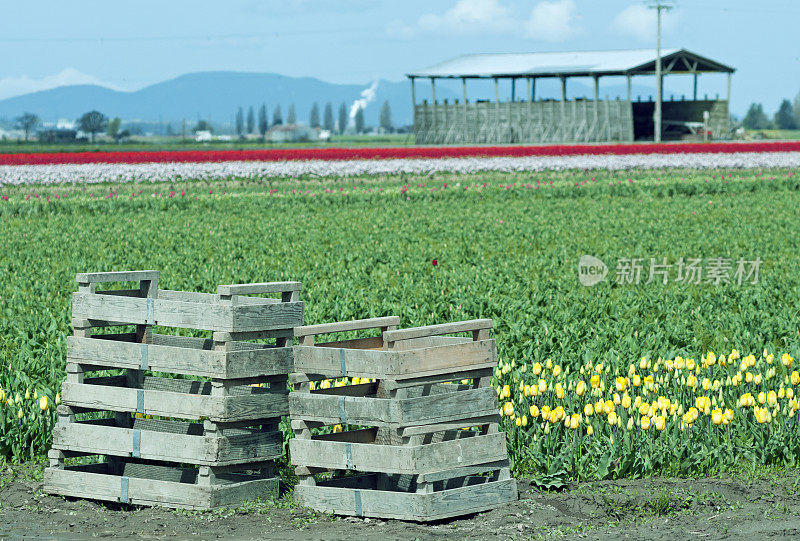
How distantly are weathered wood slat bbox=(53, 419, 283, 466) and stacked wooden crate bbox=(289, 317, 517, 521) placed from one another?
0.24m

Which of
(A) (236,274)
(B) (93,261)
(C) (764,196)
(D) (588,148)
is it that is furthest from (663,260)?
(D) (588,148)

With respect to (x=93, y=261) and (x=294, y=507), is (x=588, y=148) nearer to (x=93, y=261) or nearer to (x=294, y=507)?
(x=93, y=261)

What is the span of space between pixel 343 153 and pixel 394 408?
41.2 meters

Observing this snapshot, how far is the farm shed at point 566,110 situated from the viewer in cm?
6362

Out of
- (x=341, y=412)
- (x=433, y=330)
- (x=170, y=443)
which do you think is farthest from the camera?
(x=170, y=443)

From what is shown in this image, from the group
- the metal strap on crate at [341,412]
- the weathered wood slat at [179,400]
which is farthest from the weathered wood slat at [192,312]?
the metal strap on crate at [341,412]

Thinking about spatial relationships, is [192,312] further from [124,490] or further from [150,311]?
[124,490]

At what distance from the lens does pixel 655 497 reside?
21.1 ft

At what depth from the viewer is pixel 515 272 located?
15859 mm

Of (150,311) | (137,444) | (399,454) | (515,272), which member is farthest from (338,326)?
(515,272)

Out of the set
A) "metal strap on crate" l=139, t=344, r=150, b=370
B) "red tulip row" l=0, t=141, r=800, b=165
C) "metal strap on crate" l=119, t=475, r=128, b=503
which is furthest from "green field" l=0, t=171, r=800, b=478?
"red tulip row" l=0, t=141, r=800, b=165

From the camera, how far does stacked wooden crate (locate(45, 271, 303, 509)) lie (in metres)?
6.30

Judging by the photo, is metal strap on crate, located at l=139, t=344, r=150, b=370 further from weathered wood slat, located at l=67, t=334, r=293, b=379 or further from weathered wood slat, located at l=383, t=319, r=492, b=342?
weathered wood slat, located at l=383, t=319, r=492, b=342

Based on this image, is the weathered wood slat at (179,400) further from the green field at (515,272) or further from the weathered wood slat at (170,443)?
the green field at (515,272)
